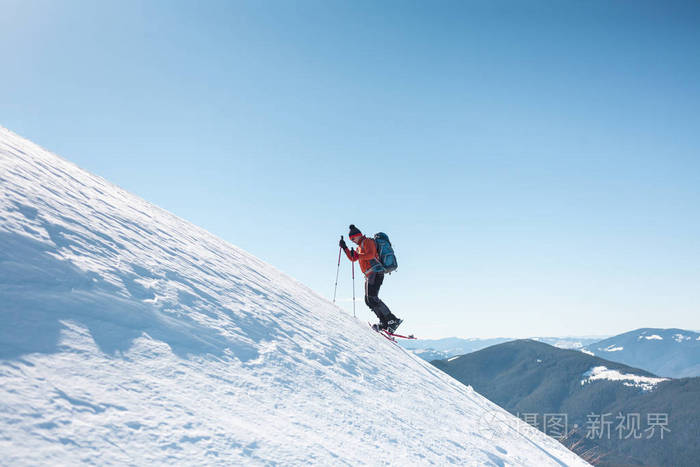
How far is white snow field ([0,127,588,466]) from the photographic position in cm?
255

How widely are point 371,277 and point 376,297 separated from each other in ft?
2.01

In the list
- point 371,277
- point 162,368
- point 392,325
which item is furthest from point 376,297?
point 162,368

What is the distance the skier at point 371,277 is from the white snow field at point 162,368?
133 inches

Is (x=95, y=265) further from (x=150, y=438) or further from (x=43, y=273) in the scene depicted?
(x=150, y=438)

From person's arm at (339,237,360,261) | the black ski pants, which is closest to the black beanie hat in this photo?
person's arm at (339,237,360,261)

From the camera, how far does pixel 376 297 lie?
10.7 meters

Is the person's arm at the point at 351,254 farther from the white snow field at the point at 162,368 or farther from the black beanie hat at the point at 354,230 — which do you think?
the white snow field at the point at 162,368

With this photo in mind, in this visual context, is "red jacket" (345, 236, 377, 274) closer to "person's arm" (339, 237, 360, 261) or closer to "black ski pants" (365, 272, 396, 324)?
"person's arm" (339, 237, 360, 261)

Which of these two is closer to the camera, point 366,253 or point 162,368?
point 162,368

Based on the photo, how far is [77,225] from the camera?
5.03 metres

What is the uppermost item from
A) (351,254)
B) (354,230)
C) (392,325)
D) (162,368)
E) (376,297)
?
(354,230)

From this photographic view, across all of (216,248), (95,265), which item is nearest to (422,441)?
(95,265)

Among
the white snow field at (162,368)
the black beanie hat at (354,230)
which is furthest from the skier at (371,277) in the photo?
the white snow field at (162,368)

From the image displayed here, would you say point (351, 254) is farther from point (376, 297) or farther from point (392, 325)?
point (392, 325)
